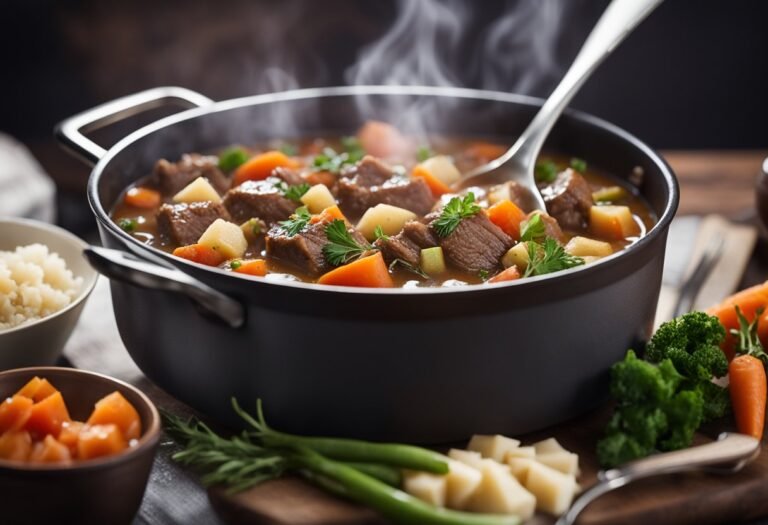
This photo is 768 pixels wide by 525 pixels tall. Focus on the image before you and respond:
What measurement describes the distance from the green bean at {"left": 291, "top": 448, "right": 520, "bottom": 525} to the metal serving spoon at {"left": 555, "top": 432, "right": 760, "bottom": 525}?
25 centimetres

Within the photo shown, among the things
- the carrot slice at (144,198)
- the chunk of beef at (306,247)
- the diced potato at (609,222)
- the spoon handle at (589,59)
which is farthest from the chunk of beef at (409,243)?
the carrot slice at (144,198)

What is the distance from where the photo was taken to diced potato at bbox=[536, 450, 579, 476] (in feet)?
10.4

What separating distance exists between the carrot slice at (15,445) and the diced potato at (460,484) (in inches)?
48.7

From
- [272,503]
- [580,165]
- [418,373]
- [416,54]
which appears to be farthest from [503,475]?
[416,54]

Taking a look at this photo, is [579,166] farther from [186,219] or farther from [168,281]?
[168,281]

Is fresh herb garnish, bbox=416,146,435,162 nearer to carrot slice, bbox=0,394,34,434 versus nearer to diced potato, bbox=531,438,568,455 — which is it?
diced potato, bbox=531,438,568,455

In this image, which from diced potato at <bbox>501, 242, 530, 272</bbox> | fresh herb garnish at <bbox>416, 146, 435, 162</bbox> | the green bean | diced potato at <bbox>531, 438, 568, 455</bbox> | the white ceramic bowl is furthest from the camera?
fresh herb garnish at <bbox>416, 146, 435, 162</bbox>

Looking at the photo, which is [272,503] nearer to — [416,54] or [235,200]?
[235,200]

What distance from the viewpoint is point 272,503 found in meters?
3.07

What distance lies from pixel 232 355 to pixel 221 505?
1.51 feet

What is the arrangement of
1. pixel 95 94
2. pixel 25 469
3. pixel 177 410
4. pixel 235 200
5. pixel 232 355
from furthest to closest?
pixel 95 94 < pixel 235 200 < pixel 177 410 < pixel 232 355 < pixel 25 469

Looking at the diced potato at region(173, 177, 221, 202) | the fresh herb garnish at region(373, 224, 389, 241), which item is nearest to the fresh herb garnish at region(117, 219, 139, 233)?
the diced potato at region(173, 177, 221, 202)

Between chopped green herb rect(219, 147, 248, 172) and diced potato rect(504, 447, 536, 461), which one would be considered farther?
chopped green herb rect(219, 147, 248, 172)

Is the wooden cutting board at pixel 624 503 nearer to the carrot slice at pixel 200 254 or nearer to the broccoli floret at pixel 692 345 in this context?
the broccoli floret at pixel 692 345
